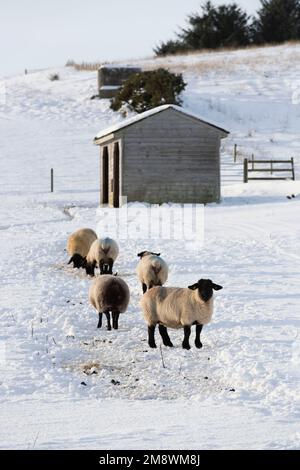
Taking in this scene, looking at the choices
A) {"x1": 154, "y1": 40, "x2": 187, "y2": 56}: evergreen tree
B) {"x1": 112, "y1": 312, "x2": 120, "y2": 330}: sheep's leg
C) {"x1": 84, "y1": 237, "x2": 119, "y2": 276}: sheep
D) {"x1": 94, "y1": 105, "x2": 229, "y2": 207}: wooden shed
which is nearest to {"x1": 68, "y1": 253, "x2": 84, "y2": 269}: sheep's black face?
{"x1": 84, "y1": 237, "x2": 119, "y2": 276}: sheep

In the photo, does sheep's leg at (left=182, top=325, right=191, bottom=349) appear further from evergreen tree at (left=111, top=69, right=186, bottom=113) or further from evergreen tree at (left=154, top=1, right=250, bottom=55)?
evergreen tree at (left=154, top=1, right=250, bottom=55)

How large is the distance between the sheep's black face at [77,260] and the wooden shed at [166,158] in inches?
603

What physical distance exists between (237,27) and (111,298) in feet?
203

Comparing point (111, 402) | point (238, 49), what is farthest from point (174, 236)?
point (238, 49)

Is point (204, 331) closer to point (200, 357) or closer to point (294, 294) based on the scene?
point (200, 357)

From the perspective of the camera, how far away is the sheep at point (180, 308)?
942 centimetres

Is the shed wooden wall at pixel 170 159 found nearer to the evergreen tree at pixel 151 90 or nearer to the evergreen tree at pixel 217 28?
the evergreen tree at pixel 151 90

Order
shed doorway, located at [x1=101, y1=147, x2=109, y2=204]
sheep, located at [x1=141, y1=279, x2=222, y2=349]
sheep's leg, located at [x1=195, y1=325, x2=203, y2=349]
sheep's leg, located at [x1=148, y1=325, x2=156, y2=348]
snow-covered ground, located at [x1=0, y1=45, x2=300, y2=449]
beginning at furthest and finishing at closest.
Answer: shed doorway, located at [x1=101, y1=147, x2=109, y2=204]
sheep's leg, located at [x1=148, y1=325, x2=156, y2=348]
sheep's leg, located at [x1=195, y1=325, x2=203, y2=349]
sheep, located at [x1=141, y1=279, x2=222, y2=349]
snow-covered ground, located at [x1=0, y1=45, x2=300, y2=449]

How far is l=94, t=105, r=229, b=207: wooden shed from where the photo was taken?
3125cm

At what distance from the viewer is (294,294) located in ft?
42.5

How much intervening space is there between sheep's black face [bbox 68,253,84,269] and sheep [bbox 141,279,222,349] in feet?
21.1

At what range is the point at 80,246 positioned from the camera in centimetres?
1639

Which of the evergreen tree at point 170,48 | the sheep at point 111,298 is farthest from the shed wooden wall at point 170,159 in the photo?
the evergreen tree at point 170,48

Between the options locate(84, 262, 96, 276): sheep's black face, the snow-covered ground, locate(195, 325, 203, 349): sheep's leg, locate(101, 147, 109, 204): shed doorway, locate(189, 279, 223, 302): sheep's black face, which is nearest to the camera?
the snow-covered ground
